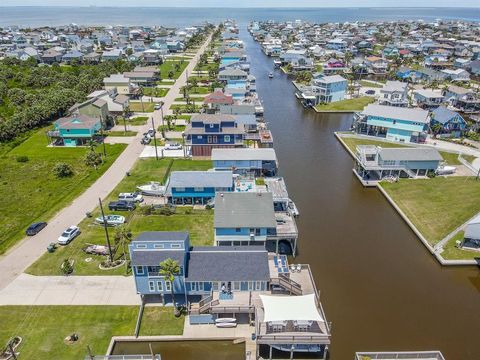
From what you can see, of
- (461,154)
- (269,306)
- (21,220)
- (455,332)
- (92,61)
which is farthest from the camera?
(92,61)

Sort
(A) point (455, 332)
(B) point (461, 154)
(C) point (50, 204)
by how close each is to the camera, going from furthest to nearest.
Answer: (B) point (461, 154), (C) point (50, 204), (A) point (455, 332)

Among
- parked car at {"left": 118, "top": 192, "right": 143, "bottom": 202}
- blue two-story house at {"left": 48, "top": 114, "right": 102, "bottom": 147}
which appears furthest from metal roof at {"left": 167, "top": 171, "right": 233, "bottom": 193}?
blue two-story house at {"left": 48, "top": 114, "right": 102, "bottom": 147}

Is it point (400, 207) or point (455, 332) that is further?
point (400, 207)

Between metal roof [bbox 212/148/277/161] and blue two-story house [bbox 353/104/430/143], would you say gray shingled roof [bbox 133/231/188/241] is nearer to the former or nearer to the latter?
metal roof [bbox 212/148/277/161]

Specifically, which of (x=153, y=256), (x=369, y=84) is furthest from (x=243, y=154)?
(x=369, y=84)

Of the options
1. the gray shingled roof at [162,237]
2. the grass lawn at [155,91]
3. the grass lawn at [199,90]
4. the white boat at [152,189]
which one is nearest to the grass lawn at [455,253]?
the gray shingled roof at [162,237]

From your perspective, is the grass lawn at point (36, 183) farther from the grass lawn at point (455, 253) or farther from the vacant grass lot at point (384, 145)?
the grass lawn at point (455, 253)

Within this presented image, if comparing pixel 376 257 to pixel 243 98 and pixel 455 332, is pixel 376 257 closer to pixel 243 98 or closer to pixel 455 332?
pixel 455 332

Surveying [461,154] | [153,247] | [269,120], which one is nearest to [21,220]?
[153,247]
